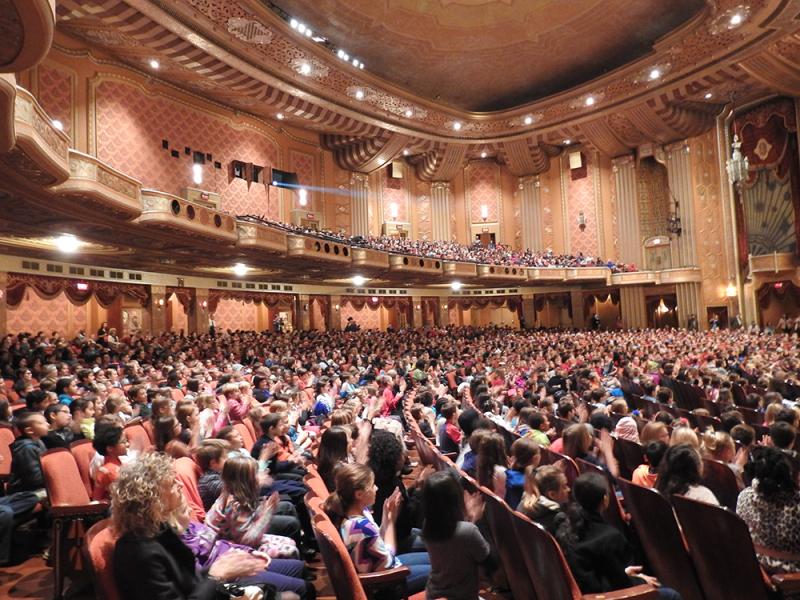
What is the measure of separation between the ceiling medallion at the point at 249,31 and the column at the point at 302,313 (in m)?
8.10

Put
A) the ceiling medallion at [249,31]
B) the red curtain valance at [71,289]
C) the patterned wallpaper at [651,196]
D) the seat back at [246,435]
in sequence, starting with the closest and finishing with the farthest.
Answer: the seat back at [246,435]
the red curtain valance at [71,289]
the ceiling medallion at [249,31]
the patterned wallpaper at [651,196]

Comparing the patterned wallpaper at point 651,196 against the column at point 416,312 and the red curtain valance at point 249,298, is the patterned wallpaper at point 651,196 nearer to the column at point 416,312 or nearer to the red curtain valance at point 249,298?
the column at point 416,312

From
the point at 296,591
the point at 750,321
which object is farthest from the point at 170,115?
the point at 750,321

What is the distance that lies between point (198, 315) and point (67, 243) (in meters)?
5.40

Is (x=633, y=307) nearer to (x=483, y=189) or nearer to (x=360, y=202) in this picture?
(x=483, y=189)

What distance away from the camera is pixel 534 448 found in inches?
114

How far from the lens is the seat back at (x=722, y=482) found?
9.20 ft

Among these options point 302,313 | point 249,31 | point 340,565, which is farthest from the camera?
point 302,313

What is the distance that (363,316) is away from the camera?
75.5ft

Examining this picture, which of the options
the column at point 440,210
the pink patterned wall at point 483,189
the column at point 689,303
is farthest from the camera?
the pink patterned wall at point 483,189

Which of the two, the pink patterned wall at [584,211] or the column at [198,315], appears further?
the pink patterned wall at [584,211]

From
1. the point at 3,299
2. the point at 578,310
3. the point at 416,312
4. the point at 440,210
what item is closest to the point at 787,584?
the point at 3,299

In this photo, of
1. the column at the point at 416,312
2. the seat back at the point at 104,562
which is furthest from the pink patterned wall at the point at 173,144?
the seat back at the point at 104,562

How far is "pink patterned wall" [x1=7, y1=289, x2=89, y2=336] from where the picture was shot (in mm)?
12805
